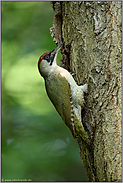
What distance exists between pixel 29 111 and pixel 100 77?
6.07 feet

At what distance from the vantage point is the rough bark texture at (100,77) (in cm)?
207

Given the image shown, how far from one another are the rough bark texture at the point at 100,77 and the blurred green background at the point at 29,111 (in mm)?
1184

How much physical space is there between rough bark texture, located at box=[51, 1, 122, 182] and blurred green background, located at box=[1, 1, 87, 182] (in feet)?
3.88

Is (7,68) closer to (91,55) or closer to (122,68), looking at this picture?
(91,55)

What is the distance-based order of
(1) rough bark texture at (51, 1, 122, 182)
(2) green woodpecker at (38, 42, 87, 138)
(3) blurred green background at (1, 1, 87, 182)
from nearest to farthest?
(1) rough bark texture at (51, 1, 122, 182) < (2) green woodpecker at (38, 42, 87, 138) < (3) blurred green background at (1, 1, 87, 182)

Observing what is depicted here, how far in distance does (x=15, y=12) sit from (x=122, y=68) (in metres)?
2.75

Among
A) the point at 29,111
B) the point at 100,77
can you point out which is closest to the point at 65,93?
the point at 100,77

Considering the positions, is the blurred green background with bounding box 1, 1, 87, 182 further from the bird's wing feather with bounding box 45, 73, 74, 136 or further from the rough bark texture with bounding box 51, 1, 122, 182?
the rough bark texture with bounding box 51, 1, 122, 182

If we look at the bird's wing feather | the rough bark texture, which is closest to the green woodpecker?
the bird's wing feather

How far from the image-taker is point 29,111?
3.54m

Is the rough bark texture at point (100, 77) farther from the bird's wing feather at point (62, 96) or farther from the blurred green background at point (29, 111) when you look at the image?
the blurred green background at point (29, 111)

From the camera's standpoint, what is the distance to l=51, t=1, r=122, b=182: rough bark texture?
2.07 metres

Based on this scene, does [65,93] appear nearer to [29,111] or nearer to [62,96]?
[62,96]

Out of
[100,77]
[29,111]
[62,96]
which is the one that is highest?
[100,77]
